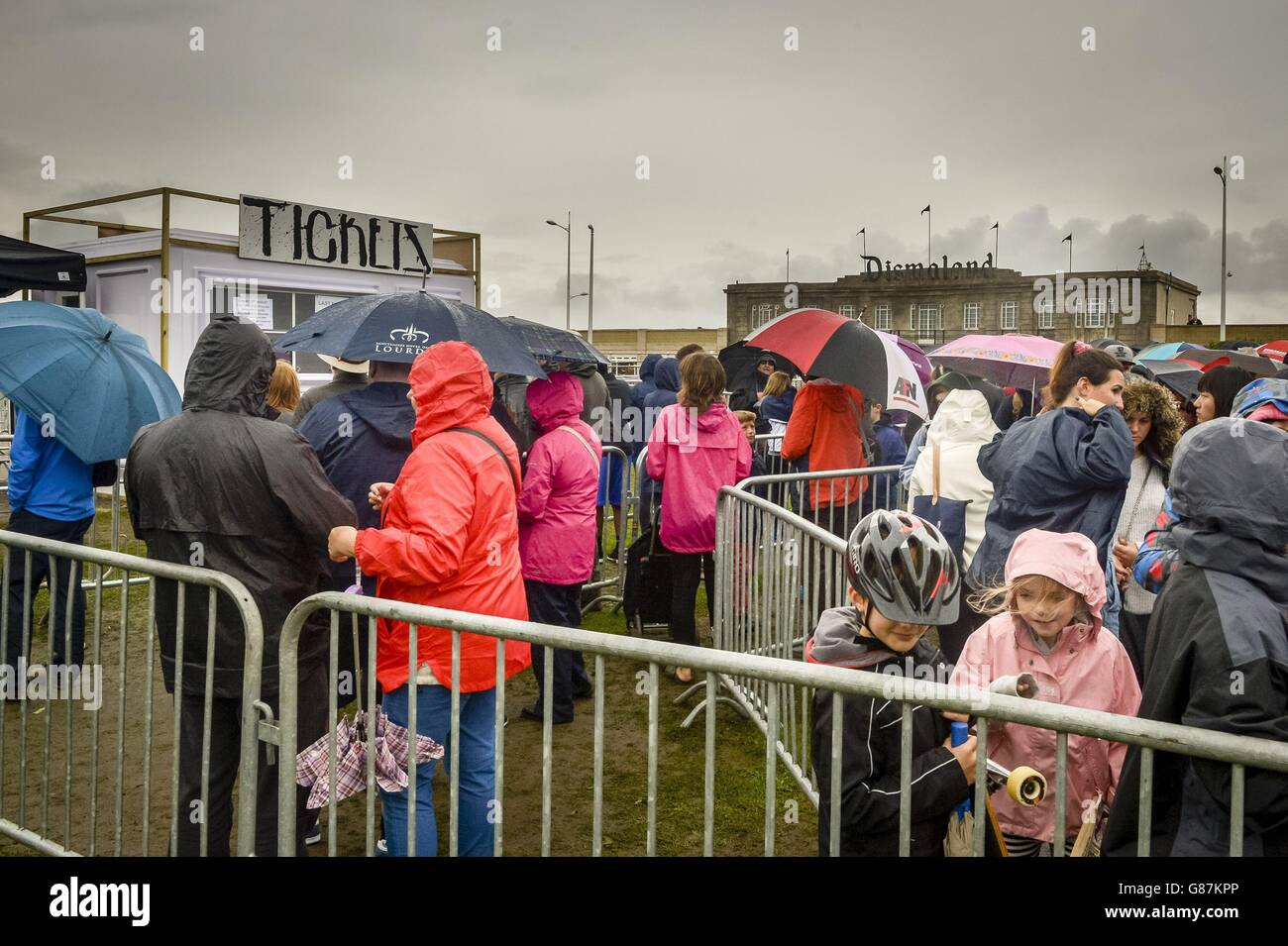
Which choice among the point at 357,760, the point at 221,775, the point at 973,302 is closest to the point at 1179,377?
the point at 357,760

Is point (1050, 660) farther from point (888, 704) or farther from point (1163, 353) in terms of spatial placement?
point (1163, 353)

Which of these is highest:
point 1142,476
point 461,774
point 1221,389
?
point 1221,389

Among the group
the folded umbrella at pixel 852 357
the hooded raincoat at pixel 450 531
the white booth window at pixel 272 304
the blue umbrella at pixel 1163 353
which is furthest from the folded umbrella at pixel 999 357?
the white booth window at pixel 272 304

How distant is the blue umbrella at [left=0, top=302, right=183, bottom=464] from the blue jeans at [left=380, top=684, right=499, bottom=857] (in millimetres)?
2743

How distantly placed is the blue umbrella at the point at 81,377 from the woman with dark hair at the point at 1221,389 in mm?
5605

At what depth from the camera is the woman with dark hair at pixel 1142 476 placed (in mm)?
4578

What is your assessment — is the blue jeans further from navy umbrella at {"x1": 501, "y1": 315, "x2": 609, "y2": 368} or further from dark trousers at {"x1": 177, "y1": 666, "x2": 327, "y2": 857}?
navy umbrella at {"x1": 501, "y1": 315, "x2": 609, "y2": 368}

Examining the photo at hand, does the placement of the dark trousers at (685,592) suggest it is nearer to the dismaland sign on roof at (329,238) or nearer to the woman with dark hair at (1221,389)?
the woman with dark hair at (1221,389)

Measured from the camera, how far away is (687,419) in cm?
614

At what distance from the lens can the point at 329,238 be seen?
1443cm

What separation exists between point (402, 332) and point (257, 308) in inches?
412

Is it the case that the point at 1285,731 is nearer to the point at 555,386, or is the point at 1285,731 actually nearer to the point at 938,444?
the point at 938,444

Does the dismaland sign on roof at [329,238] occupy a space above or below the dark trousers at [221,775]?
above
